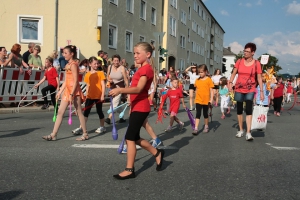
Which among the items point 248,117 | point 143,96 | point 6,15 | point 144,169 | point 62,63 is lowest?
point 144,169

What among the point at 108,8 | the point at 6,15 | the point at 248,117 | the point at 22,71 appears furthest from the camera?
the point at 108,8

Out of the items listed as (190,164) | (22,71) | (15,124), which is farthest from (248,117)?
(22,71)

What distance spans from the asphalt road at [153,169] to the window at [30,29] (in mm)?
14855

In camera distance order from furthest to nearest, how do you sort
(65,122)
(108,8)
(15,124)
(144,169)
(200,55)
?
(200,55)
(108,8)
(65,122)
(15,124)
(144,169)

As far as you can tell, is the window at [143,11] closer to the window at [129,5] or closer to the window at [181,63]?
the window at [129,5]

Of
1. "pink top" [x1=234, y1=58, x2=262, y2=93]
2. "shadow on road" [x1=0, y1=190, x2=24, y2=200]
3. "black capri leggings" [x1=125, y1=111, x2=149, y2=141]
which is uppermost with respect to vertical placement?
"pink top" [x1=234, y1=58, x2=262, y2=93]

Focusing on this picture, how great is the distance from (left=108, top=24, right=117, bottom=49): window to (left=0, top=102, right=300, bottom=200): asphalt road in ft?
55.8

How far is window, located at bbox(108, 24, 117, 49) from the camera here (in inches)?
931

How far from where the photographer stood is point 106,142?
654 cm

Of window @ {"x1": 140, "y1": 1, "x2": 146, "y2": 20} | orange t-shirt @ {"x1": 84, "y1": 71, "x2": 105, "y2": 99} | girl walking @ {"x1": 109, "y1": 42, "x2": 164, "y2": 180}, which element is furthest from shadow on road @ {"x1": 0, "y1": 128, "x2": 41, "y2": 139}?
window @ {"x1": 140, "y1": 1, "x2": 146, "y2": 20}

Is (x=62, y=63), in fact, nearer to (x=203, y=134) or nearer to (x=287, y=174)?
(x=203, y=134)

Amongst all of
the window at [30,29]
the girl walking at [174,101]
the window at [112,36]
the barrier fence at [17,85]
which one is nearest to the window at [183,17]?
the window at [112,36]

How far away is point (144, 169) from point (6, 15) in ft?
62.4

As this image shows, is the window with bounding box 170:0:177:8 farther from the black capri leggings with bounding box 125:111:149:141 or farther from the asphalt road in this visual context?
the black capri leggings with bounding box 125:111:149:141
